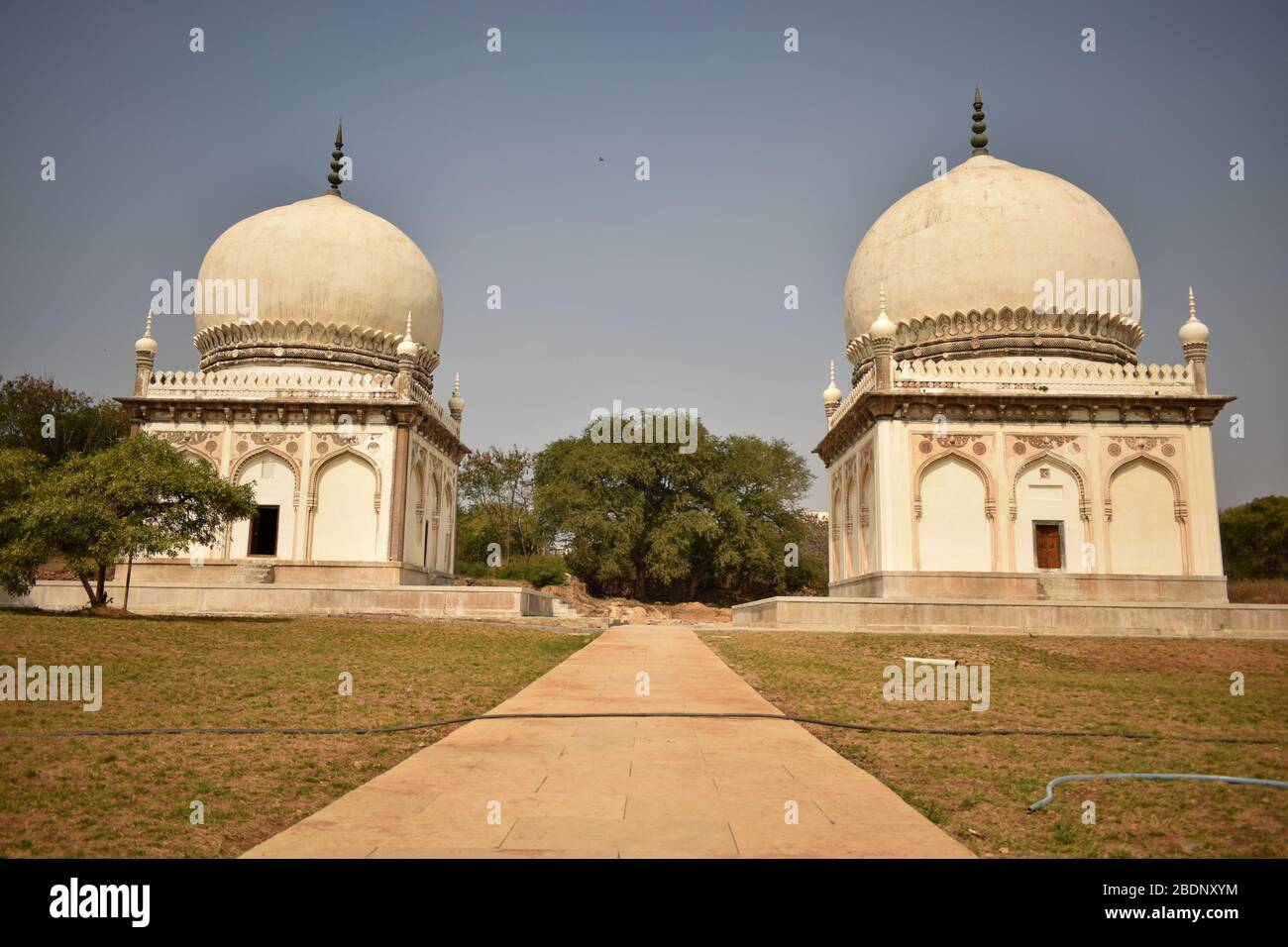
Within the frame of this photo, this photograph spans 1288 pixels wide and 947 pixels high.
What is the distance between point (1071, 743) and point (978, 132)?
3003 centimetres

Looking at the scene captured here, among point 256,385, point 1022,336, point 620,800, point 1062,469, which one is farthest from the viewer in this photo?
point 256,385

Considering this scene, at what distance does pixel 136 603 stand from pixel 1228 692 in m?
21.8

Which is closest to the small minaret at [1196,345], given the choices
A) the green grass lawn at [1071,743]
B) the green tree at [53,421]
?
the green grass lawn at [1071,743]

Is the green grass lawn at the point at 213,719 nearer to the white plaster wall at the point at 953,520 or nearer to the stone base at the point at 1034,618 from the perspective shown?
the stone base at the point at 1034,618

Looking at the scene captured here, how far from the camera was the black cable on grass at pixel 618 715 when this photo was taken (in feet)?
22.6

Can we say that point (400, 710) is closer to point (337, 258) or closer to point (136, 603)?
point (136, 603)

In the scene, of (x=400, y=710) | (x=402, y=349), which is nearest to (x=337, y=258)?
(x=402, y=349)

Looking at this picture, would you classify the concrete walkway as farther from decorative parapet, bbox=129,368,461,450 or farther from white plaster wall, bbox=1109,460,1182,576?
decorative parapet, bbox=129,368,461,450

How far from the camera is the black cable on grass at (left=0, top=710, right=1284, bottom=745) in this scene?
688 centimetres

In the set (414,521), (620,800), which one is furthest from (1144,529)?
(620,800)

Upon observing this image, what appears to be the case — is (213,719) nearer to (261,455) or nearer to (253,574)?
(253,574)

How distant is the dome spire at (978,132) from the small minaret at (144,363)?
2744 cm

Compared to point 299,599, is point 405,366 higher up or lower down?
higher up

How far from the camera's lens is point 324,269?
99.0 ft
